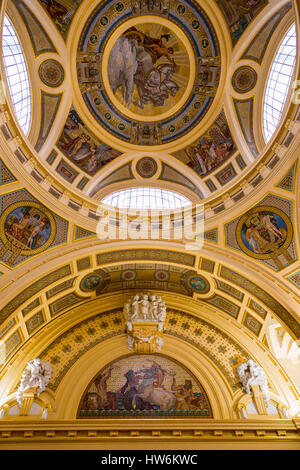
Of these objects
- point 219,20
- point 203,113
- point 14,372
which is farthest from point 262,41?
point 14,372

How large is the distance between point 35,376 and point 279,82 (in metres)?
15.9

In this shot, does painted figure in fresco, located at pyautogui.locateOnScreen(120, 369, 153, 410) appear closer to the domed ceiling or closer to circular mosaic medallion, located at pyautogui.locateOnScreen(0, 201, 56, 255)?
circular mosaic medallion, located at pyautogui.locateOnScreen(0, 201, 56, 255)

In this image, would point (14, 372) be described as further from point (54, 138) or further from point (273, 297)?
point (273, 297)

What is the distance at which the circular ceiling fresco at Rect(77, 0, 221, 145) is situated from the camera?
15750mm

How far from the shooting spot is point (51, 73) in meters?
15.2

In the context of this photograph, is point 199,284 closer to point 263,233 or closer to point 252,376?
point 263,233

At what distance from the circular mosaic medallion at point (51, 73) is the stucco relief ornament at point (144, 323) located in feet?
34.5

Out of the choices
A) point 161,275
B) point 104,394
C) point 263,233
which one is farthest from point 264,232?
point 104,394

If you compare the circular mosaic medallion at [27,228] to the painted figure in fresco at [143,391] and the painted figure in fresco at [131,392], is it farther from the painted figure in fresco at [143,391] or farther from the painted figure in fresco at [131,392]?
the painted figure in fresco at [131,392]

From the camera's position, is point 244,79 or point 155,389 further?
point 244,79

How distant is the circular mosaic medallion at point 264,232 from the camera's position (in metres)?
13.0

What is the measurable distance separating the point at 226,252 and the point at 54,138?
357 inches

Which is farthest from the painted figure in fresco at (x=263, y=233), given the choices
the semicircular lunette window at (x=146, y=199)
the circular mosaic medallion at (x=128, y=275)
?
the circular mosaic medallion at (x=128, y=275)

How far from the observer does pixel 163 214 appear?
14945 mm
